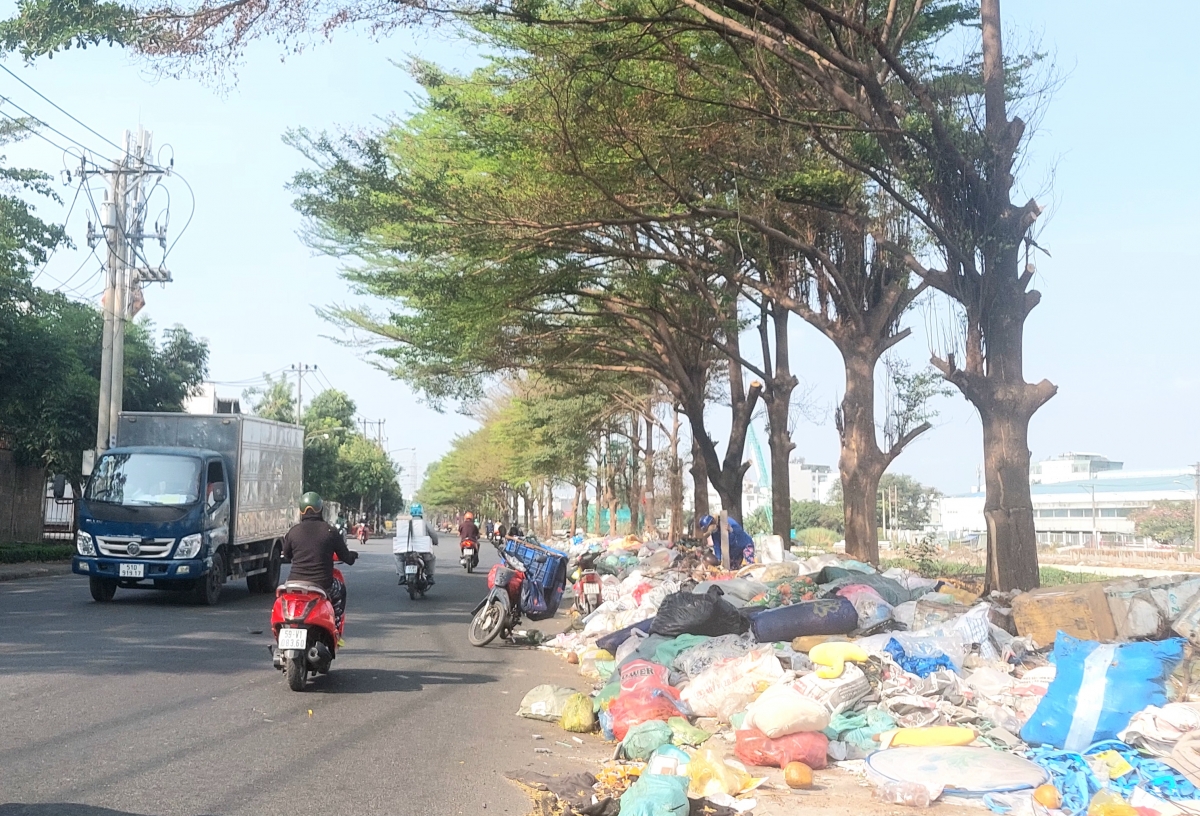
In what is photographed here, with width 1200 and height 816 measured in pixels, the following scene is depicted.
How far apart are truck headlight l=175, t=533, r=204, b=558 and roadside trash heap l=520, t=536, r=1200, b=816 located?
764cm

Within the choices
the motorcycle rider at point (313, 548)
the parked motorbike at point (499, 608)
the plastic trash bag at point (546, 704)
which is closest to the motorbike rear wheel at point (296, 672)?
the motorcycle rider at point (313, 548)

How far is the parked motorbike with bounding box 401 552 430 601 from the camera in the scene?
19.3m

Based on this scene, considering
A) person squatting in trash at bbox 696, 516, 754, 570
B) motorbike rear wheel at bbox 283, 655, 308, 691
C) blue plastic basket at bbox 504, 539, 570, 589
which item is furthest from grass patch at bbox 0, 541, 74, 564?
motorbike rear wheel at bbox 283, 655, 308, 691

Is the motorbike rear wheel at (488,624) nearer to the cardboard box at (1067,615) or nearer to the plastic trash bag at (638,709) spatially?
the plastic trash bag at (638,709)

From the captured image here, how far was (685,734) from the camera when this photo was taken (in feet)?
23.6

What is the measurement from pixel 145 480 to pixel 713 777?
12.9 meters

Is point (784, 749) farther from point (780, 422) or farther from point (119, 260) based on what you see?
point (119, 260)

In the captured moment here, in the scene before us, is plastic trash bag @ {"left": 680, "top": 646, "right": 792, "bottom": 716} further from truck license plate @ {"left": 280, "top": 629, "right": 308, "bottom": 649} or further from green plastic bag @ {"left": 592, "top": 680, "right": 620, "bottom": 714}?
truck license plate @ {"left": 280, "top": 629, "right": 308, "bottom": 649}

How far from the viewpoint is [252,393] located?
8631 centimetres

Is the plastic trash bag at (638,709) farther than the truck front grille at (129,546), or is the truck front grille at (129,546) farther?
the truck front grille at (129,546)

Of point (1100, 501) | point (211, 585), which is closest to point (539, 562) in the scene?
point (211, 585)

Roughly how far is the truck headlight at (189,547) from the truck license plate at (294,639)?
796 cm

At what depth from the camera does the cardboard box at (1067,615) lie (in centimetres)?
887

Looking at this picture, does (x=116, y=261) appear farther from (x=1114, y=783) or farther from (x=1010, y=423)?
(x=1114, y=783)
